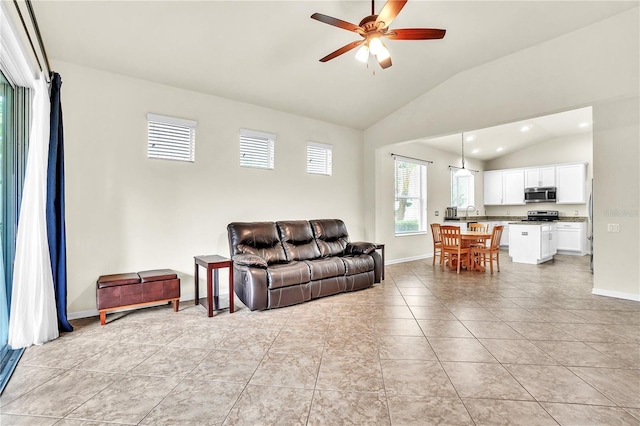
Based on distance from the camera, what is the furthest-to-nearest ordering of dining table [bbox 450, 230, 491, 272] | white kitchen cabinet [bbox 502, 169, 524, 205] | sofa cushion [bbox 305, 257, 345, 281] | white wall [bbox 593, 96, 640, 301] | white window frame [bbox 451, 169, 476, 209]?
white kitchen cabinet [bbox 502, 169, 524, 205] → white window frame [bbox 451, 169, 476, 209] → dining table [bbox 450, 230, 491, 272] → sofa cushion [bbox 305, 257, 345, 281] → white wall [bbox 593, 96, 640, 301]

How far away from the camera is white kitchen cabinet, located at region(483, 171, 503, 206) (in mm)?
9148

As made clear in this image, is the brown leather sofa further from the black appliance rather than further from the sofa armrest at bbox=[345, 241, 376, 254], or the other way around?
the black appliance

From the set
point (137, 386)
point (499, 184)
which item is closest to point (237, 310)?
point (137, 386)

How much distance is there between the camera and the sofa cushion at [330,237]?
4.75 m

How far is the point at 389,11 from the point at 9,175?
11.5 feet

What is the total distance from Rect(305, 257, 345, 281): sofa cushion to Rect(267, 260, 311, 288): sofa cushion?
3.3 inches

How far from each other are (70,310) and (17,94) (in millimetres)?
2218

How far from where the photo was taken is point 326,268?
4074 millimetres

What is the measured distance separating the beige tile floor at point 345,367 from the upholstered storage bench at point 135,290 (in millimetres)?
193

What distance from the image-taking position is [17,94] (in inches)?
106

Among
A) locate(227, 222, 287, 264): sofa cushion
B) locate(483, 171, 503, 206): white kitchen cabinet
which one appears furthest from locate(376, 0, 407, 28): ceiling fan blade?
locate(483, 171, 503, 206): white kitchen cabinet

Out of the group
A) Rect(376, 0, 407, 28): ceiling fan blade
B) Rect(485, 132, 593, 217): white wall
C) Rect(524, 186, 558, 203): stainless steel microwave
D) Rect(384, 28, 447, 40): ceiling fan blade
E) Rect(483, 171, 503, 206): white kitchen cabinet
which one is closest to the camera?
Rect(376, 0, 407, 28): ceiling fan blade

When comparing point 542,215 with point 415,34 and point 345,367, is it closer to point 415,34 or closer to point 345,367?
point 415,34

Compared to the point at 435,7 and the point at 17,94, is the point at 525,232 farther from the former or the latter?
the point at 17,94
